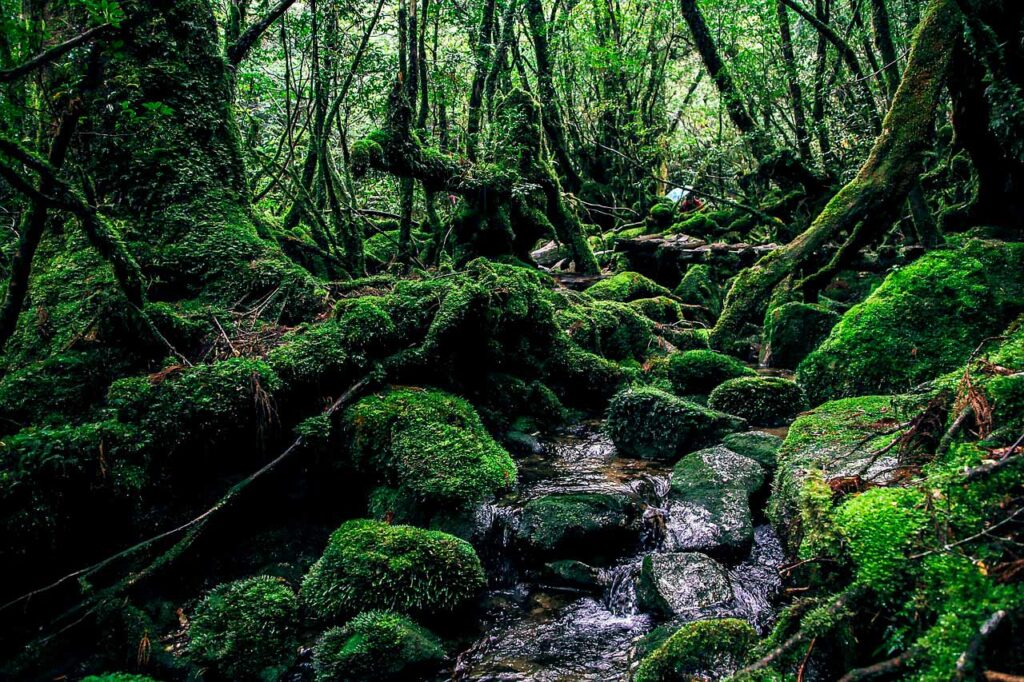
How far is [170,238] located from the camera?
5680mm

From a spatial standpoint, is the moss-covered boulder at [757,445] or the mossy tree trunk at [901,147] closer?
the moss-covered boulder at [757,445]

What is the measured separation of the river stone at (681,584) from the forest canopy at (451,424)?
0.09ft

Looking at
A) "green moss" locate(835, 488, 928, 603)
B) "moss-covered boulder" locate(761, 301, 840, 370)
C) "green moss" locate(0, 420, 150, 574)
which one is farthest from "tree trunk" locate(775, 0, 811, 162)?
"green moss" locate(0, 420, 150, 574)

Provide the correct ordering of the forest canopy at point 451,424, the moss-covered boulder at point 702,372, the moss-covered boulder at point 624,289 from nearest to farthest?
the forest canopy at point 451,424 → the moss-covered boulder at point 702,372 → the moss-covered boulder at point 624,289

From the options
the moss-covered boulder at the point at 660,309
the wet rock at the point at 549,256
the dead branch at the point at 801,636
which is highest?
the wet rock at the point at 549,256

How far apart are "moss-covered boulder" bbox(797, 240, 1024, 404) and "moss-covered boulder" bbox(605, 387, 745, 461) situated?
123 cm

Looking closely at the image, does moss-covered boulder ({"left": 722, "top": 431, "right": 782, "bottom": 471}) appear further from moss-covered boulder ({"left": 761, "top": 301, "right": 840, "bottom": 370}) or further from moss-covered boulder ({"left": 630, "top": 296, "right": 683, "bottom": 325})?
moss-covered boulder ({"left": 630, "top": 296, "right": 683, "bottom": 325})

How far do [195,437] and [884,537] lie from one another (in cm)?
432

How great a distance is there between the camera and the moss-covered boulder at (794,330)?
26.0 ft

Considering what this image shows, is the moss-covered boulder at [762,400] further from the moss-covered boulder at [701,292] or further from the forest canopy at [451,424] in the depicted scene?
the moss-covered boulder at [701,292]

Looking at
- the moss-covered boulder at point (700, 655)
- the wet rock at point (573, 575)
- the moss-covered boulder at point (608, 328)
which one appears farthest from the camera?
the moss-covered boulder at point (608, 328)

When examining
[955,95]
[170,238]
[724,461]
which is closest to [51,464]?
[170,238]

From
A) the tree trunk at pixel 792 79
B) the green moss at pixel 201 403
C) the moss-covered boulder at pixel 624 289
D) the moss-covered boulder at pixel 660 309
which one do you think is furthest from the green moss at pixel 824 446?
the tree trunk at pixel 792 79

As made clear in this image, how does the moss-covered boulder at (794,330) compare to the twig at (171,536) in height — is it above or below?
above
